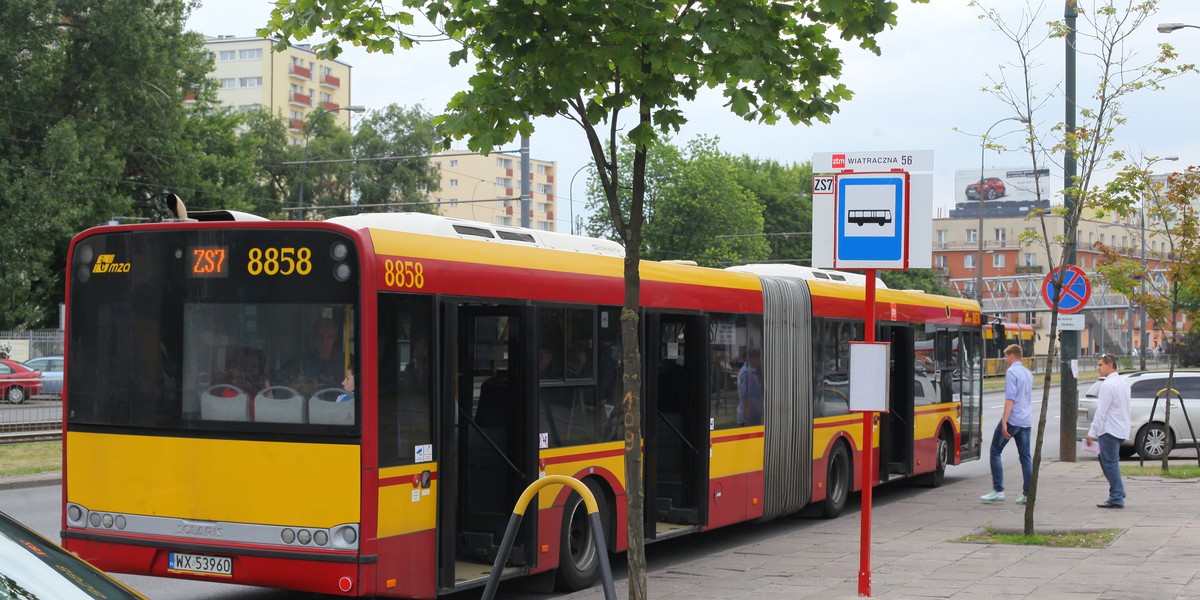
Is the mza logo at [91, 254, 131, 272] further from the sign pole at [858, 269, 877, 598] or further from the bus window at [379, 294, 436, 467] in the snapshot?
the sign pole at [858, 269, 877, 598]

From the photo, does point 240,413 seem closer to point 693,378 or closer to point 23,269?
point 693,378

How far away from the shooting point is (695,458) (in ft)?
41.0

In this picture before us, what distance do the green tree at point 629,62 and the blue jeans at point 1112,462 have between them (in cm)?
863

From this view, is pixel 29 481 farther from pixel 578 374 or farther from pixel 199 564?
pixel 199 564

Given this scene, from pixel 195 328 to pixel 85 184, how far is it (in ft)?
126

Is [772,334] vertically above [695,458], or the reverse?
[772,334]

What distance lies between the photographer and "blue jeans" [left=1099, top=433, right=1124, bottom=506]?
1548 centimetres

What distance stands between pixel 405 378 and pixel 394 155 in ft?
219

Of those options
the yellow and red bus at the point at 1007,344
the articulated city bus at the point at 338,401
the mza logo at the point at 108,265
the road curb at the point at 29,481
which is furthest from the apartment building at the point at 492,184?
the mza logo at the point at 108,265

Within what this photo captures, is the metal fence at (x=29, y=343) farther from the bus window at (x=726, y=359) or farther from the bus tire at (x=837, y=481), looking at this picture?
the bus window at (x=726, y=359)

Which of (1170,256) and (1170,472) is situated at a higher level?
(1170,256)

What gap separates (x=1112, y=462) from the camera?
15.5 meters

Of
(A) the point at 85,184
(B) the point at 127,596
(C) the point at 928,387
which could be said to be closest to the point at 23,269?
(A) the point at 85,184

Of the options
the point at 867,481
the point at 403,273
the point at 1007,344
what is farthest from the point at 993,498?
the point at 1007,344
